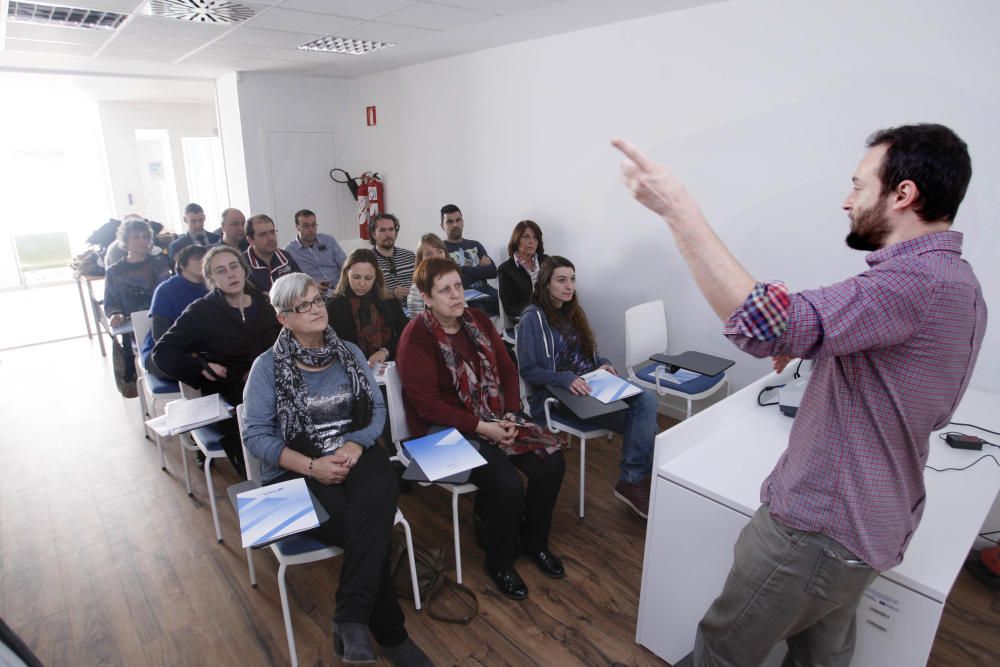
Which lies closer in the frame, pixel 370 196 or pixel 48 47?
pixel 48 47

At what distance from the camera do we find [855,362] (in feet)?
3.56

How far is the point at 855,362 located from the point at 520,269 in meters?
3.35

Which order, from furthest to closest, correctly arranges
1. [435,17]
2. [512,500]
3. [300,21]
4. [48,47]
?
1. [48,47]
2. [300,21]
3. [435,17]
4. [512,500]

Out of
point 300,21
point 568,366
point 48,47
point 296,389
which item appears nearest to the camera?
point 296,389

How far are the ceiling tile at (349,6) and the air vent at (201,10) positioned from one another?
0.37 meters

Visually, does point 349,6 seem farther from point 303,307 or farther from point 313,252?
point 303,307

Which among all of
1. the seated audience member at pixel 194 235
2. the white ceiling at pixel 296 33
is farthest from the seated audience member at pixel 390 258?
the seated audience member at pixel 194 235


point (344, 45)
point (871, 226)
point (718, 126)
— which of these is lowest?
point (871, 226)

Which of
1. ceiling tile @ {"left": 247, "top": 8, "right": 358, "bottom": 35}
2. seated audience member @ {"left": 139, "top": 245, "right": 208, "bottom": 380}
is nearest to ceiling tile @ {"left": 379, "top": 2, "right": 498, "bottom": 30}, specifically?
ceiling tile @ {"left": 247, "top": 8, "right": 358, "bottom": 35}

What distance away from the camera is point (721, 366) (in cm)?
313

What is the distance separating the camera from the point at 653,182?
91 centimetres

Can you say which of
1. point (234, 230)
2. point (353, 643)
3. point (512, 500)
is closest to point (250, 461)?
point (353, 643)

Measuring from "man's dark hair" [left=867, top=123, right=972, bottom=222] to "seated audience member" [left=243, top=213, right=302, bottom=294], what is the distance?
13.4 ft

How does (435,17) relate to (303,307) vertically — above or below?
above
